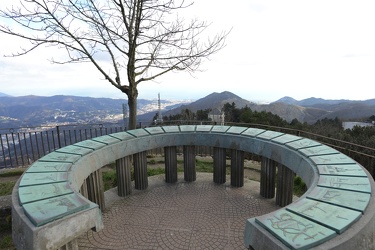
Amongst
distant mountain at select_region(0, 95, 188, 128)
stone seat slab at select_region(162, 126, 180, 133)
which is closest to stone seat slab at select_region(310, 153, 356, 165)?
stone seat slab at select_region(162, 126, 180, 133)

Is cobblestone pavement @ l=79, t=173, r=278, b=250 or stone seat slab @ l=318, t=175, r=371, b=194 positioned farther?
cobblestone pavement @ l=79, t=173, r=278, b=250

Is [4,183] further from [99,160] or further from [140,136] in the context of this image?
[140,136]

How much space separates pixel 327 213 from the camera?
2621 millimetres

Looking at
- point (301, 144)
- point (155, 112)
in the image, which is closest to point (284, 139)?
point (301, 144)

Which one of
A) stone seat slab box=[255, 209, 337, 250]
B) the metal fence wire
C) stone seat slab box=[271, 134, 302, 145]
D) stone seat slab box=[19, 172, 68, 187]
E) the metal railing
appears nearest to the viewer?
stone seat slab box=[255, 209, 337, 250]

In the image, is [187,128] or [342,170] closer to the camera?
[342,170]

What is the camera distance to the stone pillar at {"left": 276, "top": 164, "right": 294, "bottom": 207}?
514 centimetres

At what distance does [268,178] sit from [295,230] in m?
3.48

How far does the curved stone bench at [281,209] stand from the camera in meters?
2.35

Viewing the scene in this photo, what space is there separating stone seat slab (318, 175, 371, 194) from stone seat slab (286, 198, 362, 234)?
634 mm

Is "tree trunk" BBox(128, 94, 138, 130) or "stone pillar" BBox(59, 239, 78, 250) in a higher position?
"tree trunk" BBox(128, 94, 138, 130)

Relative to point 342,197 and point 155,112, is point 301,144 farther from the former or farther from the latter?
point 155,112

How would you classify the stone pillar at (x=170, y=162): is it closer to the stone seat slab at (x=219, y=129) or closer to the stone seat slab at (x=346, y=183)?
the stone seat slab at (x=219, y=129)

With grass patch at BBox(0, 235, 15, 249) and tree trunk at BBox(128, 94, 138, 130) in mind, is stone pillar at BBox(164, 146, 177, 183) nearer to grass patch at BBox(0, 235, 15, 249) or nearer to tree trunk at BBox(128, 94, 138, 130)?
tree trunk at BBox(128, 94, 138, 130)
